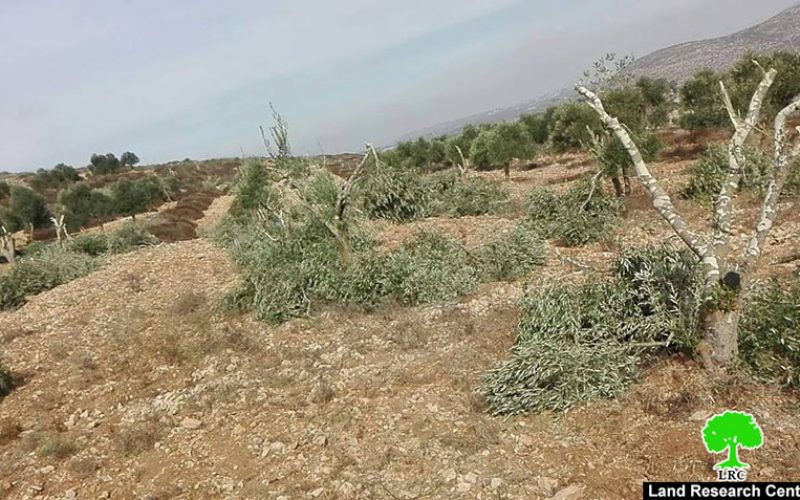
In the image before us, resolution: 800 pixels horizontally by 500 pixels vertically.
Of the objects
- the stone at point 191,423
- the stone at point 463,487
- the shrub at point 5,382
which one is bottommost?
the stone at point 463,487

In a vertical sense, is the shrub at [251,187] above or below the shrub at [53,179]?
below

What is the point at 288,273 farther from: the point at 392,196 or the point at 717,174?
the point at 717,174

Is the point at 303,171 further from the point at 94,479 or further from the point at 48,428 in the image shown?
the point at 94,479

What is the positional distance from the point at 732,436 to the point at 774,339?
127 centimetres

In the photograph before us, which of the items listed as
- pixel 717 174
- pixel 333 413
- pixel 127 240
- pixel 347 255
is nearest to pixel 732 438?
pixel 333 413

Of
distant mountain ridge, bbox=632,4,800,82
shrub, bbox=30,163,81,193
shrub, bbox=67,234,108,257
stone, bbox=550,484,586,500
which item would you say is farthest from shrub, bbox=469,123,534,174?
shrub, bbox=30,163,81,193

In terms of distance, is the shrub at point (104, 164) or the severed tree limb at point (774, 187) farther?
the shrub at point (104, 164)

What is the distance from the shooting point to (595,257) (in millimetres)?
9391

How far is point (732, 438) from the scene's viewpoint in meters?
3.98

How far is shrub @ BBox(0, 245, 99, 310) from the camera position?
12.8 m

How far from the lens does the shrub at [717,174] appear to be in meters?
11.5

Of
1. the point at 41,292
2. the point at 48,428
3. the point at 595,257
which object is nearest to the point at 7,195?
the point at 41,292

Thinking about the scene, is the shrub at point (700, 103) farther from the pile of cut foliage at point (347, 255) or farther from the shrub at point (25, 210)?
the shrub at point (25, 210)

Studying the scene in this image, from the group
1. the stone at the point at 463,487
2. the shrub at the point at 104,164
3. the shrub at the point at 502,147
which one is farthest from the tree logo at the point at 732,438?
the shrub at the point at 104,164
